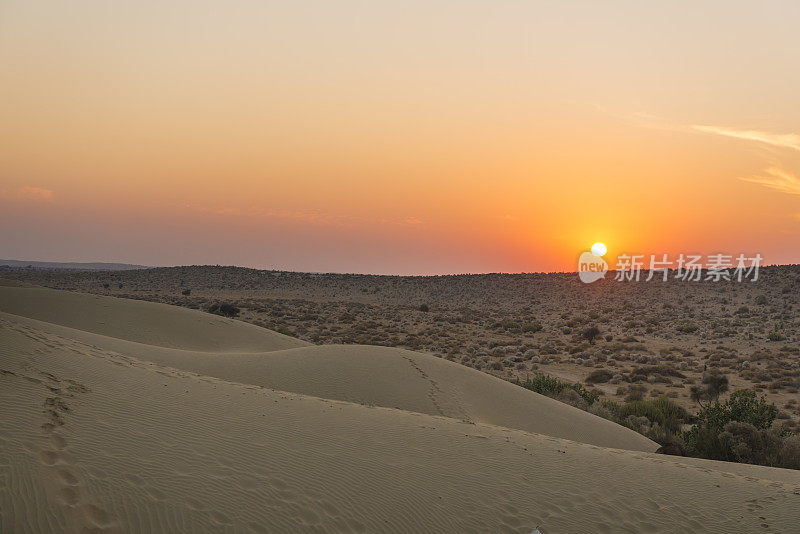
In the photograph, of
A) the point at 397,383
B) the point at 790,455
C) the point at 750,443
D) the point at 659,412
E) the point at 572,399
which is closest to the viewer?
the point at 790,455

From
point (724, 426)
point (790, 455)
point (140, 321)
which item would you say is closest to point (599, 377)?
point (724, 426)

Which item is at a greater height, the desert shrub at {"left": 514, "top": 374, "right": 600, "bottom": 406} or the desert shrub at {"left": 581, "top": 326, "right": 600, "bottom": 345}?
the desert shrub at {"left": 581, "top": 326, "right": 600, "bottom": 345}

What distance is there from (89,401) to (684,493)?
30.3 feet

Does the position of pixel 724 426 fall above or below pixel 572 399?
above

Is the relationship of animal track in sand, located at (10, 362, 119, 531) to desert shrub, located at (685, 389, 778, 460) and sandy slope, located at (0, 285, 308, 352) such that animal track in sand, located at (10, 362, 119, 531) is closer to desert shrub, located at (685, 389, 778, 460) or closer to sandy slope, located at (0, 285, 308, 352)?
desert shrub, located at (685, 389, 778, 460)

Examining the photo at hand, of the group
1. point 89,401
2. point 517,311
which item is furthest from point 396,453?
point 517,311

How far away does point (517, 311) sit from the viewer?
62.0 m

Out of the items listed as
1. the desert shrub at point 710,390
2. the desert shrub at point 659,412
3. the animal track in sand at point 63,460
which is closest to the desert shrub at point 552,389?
the desert shrub at point 659,412

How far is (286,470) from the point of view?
646cm

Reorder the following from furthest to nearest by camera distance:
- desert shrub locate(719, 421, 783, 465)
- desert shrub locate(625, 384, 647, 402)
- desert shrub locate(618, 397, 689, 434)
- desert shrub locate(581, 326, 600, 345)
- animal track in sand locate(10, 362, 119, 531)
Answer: desert shrub locate(581, 326, 600, 345) < desert shrub locate(625, 384, 647, 402) < desert shrub locate(618, 397, 689, 434) < desert shrub locate(719, 421, 783, 465) < animal track in sand locate(10, 362, 119, 531)

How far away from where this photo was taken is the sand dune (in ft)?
16.6

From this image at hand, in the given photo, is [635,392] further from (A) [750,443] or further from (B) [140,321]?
(B) [140,321]

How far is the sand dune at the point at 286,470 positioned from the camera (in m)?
5.07

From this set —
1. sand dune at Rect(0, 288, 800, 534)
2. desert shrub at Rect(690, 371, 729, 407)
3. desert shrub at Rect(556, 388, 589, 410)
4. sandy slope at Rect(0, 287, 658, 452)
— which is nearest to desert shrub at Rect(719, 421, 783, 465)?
sandy slope at Rect(0, 287, 658, 452)
